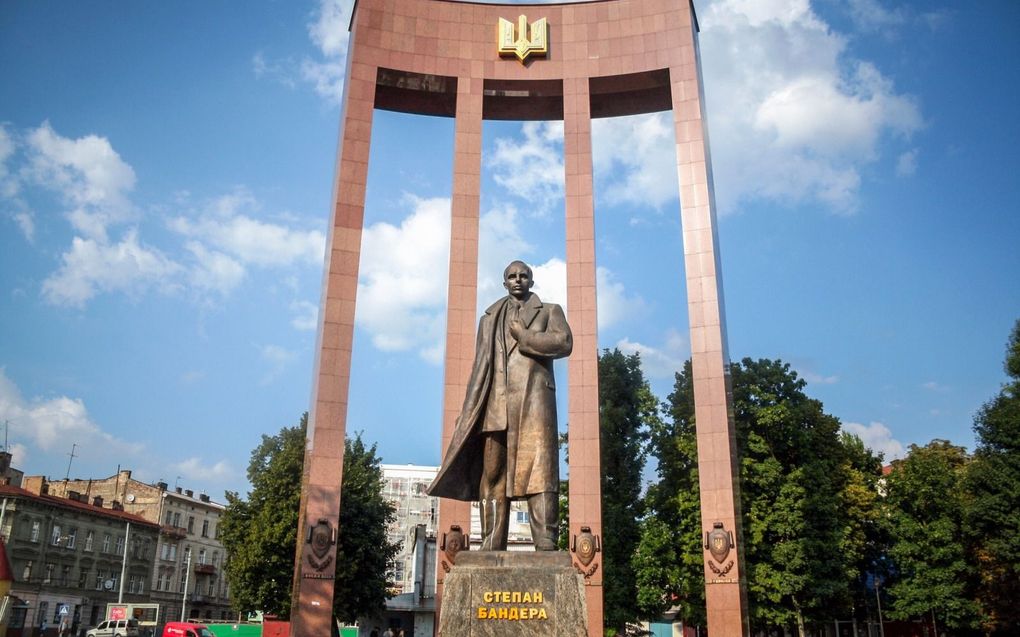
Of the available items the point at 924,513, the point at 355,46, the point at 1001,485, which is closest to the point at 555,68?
the point at 355,46

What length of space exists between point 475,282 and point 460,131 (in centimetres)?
452

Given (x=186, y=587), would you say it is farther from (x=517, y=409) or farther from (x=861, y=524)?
(x=517, y=409)

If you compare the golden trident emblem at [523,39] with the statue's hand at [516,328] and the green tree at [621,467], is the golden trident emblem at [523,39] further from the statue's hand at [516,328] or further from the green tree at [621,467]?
the statue's hand at [516,328]

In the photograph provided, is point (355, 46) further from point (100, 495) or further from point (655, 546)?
point (100, 495)

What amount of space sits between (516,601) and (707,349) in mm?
15102

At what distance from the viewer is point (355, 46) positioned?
74.2ft

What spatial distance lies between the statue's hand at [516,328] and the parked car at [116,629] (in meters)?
27.5

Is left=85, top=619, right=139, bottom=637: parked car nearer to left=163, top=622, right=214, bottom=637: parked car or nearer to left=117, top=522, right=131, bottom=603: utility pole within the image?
left=163, top=622, right=214, bottom=637: parked car

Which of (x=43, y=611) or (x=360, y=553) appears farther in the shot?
(x=43, y=611)

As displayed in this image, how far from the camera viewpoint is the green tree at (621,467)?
26969mm

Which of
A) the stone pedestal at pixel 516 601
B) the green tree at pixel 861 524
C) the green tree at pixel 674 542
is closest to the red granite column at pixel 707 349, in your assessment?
the green tree at pixel 674 542

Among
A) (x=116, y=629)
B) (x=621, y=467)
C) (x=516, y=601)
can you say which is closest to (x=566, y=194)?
(x=621, y=467)

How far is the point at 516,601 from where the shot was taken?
6.12 meters

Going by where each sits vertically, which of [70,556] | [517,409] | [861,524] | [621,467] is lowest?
[70,556]
